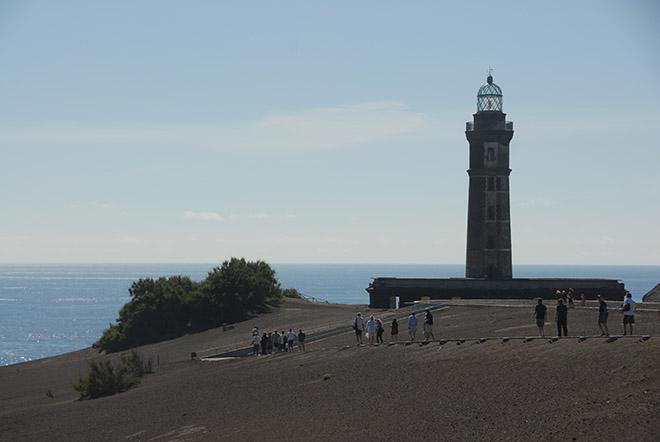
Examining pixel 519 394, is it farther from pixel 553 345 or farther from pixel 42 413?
pixel 42 413

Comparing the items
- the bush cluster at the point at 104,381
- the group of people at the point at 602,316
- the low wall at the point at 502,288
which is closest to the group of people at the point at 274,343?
the bush cluster at the point at 104,381

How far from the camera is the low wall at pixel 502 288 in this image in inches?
2186

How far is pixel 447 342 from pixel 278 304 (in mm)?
29461

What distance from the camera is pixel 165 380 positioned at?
3778 cm

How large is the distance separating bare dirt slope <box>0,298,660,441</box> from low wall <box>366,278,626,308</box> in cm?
1681

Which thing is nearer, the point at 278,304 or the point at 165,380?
the point at 165,380

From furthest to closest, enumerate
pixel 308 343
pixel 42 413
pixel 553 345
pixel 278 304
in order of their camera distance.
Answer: pixel 278 304 → pixel 308 343 → pixel 42 413 → pixel 553 345

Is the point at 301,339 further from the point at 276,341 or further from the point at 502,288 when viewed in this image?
the point at 502,288

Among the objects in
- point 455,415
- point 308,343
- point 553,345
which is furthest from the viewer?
point 308,343

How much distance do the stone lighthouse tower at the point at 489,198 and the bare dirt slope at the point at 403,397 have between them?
1980cm

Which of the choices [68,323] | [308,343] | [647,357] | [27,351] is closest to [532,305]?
[308,343]

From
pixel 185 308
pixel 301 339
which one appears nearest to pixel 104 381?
pixel 301 339

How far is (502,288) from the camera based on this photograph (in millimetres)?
55875

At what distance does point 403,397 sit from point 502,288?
3009 centimetres
